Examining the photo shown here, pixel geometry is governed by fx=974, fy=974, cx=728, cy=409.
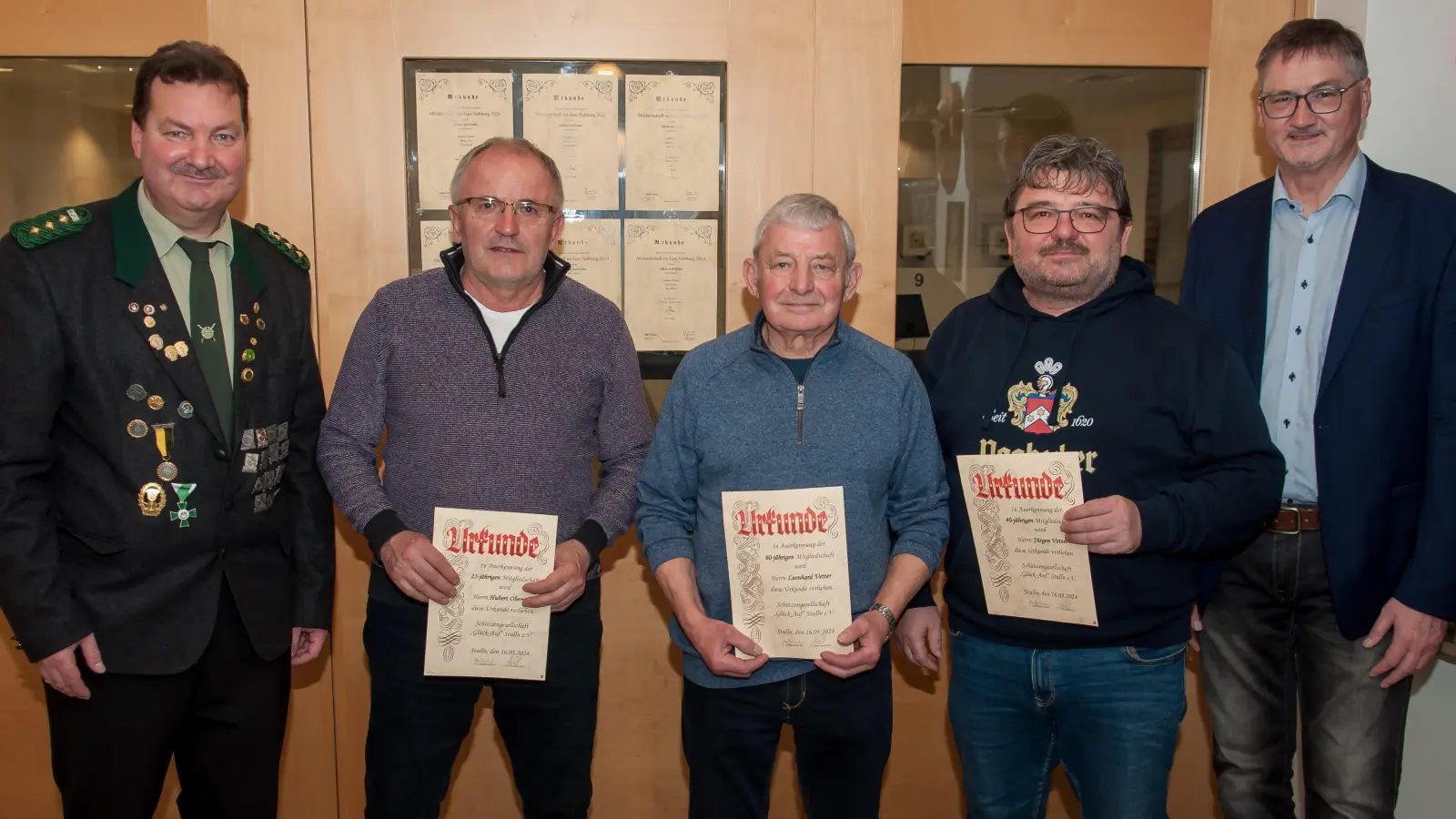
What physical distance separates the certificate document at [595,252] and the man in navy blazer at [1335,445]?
5.77ft

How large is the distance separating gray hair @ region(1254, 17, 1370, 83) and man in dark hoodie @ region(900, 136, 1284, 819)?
1.95 feet

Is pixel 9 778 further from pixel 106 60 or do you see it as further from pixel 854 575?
pixel 854 575

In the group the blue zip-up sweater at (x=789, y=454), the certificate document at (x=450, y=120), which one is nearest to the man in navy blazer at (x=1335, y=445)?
the blue zip-up sweater at (x=789, y=454)

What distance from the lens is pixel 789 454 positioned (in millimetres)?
2186

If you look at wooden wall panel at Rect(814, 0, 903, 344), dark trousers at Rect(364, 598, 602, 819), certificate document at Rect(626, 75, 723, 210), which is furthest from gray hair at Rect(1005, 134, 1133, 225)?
dark trousers at Rect(364, 598, 602, 819)

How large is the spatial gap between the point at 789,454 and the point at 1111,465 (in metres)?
0.72

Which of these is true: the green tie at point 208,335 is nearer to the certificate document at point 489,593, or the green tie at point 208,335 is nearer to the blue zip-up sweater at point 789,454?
the certificate document at point 489,593

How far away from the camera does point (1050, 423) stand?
7.21ft

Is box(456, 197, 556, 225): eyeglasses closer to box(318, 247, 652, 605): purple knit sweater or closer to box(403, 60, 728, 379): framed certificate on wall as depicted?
box(318, 247, 652, 605): purple knit sweater

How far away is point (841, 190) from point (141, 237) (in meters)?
1.97

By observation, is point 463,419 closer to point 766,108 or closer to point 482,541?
point 482,541

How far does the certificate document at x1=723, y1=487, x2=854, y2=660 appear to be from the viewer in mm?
2127

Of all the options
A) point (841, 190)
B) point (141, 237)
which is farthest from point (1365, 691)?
point (141, 237)

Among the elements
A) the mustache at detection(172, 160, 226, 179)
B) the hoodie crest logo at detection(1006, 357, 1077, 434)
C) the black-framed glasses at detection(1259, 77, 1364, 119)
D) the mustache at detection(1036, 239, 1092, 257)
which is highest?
the black-framed glasses at detection(1259, 77, 1364, 119)
